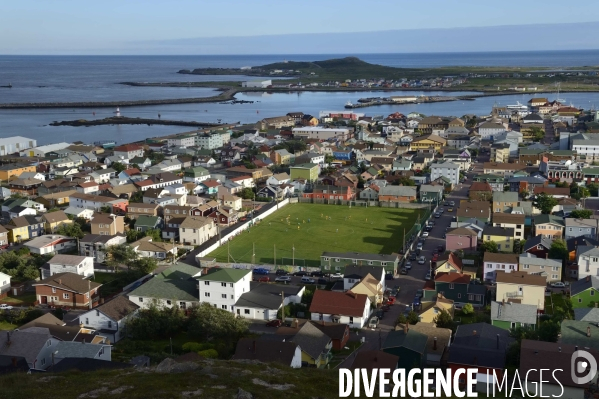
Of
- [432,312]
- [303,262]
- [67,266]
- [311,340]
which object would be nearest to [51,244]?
[67,266]

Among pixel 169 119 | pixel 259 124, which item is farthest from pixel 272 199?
pixel 169 119

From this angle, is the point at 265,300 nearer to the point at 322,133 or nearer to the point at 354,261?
the point at 354,261

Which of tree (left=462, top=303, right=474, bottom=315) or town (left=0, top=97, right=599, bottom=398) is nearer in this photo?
town (left=0, top=97, right=599, bottom=398)

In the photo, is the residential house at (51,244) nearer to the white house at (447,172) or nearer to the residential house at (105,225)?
the residential house at (105,225)

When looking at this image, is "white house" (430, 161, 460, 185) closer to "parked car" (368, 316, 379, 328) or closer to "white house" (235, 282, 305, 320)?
"white house" (235, 282, 305, 320)

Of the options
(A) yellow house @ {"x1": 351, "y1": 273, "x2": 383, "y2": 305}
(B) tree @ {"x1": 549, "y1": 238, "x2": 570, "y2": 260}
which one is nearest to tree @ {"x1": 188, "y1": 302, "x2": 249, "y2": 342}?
(A) yellow house @ {"x1": 351, "y1": 273, "x2": 383, "y2": 305}
